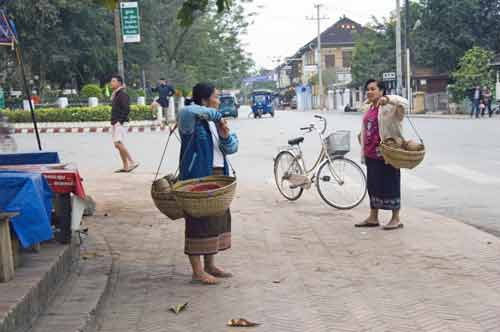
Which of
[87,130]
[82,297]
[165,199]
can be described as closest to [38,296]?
[82,297]

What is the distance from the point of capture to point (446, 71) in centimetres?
5638

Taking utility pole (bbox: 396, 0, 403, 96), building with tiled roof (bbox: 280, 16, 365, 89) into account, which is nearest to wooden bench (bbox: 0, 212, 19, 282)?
utility pole (bbox: 396, 0, 403, 96)

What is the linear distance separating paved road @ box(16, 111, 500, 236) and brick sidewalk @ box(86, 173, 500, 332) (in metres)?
1.28

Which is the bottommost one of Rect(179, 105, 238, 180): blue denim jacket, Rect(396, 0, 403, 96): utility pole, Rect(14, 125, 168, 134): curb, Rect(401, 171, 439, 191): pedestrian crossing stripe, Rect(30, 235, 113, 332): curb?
Rect(401, 171, 439, 191): pedestrian crossing stripe

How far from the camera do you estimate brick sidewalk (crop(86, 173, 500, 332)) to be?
5547 millimetres

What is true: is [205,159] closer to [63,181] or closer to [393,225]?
[63,181]

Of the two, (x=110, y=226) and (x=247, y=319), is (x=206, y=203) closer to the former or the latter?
(x=247, y=319)

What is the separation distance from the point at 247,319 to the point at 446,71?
175 ft

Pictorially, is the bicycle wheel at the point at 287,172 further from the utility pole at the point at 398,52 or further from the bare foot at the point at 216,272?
the utility pole at the point at 398,52

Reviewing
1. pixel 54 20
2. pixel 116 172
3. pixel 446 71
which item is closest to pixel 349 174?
pixel 116 172

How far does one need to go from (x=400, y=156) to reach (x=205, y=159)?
2.55m

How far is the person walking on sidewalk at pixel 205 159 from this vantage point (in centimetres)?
644

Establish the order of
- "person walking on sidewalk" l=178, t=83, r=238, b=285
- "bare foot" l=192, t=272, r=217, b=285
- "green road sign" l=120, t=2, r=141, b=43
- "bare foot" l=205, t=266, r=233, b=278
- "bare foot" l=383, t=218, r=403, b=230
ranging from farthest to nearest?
"green road sign" l=120, t=2, r=141, b=43
"bare foot" l=383, t=218, r=403, b=230
"bare foot" l=205, t=266, r=233, b=278
"bare foot" l=192, t=272, r=217, b=285
"person walking on sidewalk" l=178, t=83, r=238, b=285

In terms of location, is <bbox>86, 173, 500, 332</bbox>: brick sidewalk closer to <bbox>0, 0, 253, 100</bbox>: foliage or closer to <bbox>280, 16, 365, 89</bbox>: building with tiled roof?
<bbox>0, 0, 253, 100</bbox>: foliage
